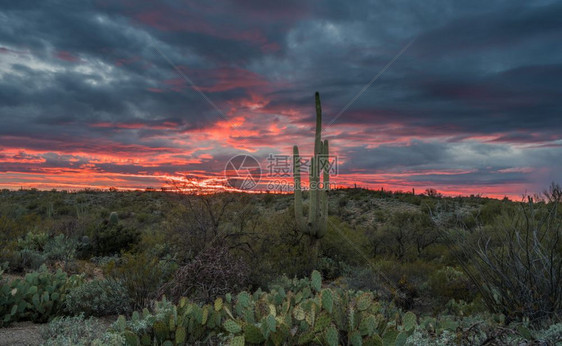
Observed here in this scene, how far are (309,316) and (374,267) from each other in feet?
25.0

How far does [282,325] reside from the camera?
354 cm

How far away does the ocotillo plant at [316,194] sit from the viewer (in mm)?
13094

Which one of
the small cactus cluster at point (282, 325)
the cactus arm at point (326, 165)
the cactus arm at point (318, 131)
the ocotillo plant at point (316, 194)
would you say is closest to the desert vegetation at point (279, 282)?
the small cactus cluster at point (282, 325)

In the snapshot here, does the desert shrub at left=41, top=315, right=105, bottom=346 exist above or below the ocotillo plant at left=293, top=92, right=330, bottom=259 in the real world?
below

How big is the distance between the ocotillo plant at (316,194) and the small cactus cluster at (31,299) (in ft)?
24.4

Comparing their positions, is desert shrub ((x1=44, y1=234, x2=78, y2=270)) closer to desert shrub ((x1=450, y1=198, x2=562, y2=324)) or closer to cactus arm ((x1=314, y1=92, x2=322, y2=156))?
cactus arm ((x1=314, y1=92, x2=322, y2=156))

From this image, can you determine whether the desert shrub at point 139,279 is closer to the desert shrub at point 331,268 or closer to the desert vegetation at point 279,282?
the desert vegetation at point 279,282

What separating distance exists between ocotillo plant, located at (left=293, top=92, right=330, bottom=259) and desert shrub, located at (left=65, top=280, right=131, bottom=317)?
676 cm

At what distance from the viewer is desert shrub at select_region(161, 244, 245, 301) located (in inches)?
272

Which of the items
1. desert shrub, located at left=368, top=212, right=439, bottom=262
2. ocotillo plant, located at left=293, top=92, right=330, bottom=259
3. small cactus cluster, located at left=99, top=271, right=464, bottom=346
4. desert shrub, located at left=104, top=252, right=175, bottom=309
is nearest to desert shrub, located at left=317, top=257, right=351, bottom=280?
ocotillo plant, located at left=293, top=92, right=330, bottom=259

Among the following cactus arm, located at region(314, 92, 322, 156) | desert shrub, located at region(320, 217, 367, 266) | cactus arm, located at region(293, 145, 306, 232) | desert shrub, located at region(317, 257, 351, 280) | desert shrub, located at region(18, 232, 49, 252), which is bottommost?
desert shrub, located at region(317, 257, 351, 280)

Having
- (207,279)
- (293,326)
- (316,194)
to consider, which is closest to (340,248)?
(316,194)

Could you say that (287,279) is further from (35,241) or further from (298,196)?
(35,241)

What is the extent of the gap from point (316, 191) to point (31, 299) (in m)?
8.30
